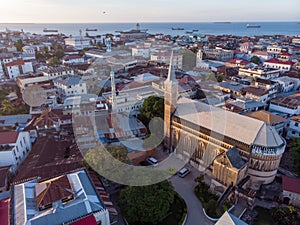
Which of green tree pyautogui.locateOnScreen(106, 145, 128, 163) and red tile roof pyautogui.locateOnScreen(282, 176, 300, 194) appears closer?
red tile roof pyautogui.locateOnScreen(282, 176, 300, 194)

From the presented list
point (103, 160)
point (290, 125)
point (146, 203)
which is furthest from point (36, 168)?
point (290, 125)

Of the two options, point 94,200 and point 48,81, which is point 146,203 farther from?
point 48,81

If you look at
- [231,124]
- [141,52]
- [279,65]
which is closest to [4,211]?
[231,124]

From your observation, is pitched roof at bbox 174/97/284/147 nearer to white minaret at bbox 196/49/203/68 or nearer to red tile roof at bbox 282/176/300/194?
red tile roof at bbox 282/176/300/194

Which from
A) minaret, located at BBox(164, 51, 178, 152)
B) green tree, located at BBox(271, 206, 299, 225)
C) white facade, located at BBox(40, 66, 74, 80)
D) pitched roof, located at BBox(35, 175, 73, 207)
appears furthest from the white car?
white facade, located at BBox(40, 66, 74, 80)

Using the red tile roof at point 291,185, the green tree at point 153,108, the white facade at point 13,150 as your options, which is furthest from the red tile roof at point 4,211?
the red tile roof at point 291,185
